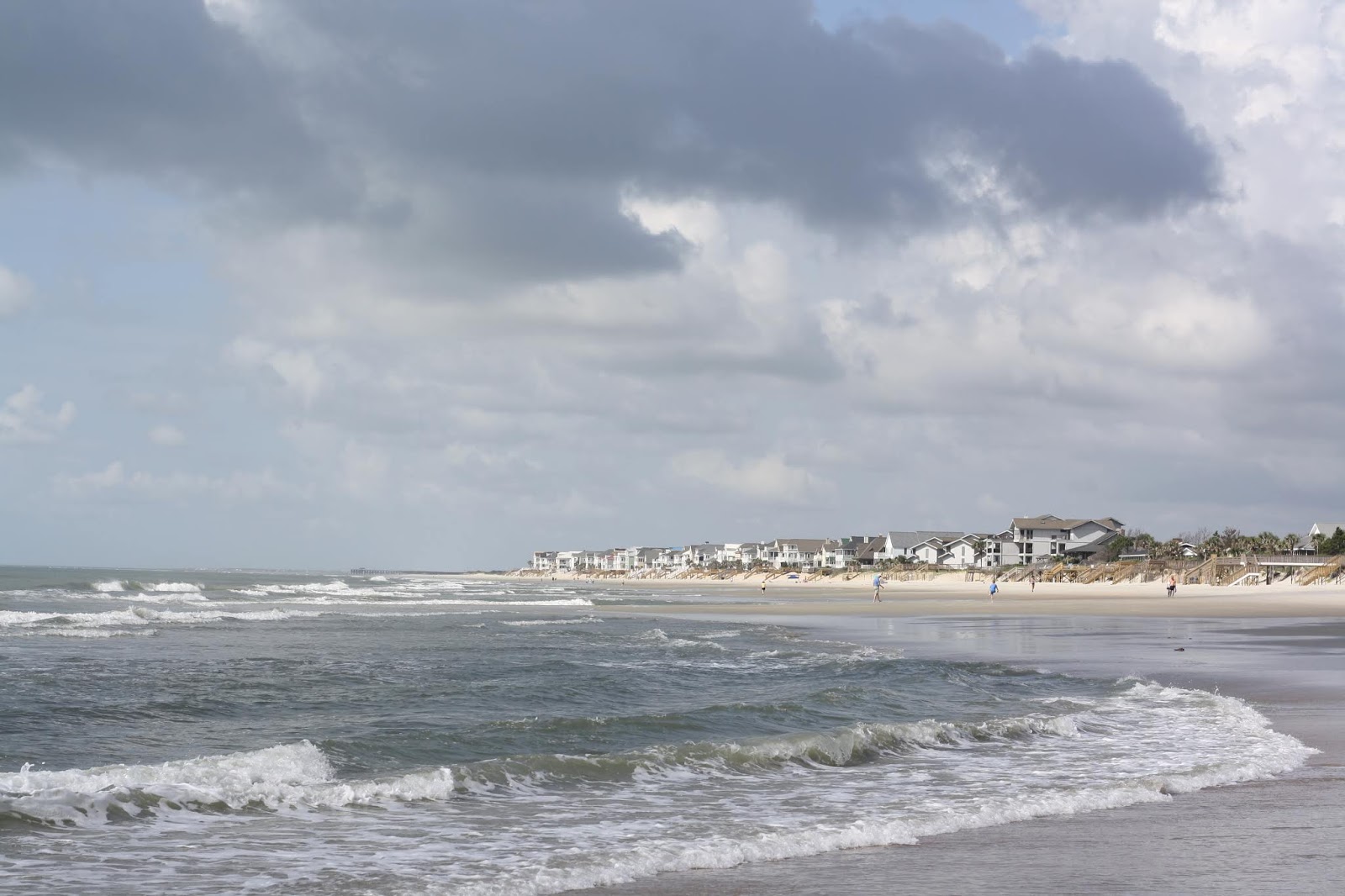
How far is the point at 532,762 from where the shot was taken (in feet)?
39.9

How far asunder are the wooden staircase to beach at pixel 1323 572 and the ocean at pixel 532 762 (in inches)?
2235

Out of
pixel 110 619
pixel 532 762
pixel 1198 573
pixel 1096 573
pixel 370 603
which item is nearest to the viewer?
pixel 532 762

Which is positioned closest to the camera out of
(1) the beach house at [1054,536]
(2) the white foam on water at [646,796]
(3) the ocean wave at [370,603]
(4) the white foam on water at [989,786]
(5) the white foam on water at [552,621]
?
(4) the white foam on water at [989,786]

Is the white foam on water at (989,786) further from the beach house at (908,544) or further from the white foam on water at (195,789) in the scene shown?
the beach house at (908,544)

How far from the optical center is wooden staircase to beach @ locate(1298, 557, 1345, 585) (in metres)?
70.9

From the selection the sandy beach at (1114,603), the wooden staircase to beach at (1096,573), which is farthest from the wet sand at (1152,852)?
the wooden staircase to beach at (1096,573)

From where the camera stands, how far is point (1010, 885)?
7.17 metres

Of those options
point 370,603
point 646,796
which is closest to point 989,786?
point 646,796

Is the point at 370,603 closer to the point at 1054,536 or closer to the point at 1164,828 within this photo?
the point at 1164,828

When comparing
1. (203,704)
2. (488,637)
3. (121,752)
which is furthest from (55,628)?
(121,752)

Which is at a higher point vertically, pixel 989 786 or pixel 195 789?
pixel 195 789

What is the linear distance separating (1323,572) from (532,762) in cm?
7341

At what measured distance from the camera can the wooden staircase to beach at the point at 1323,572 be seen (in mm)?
70938

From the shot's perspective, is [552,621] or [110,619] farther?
[552,621]
